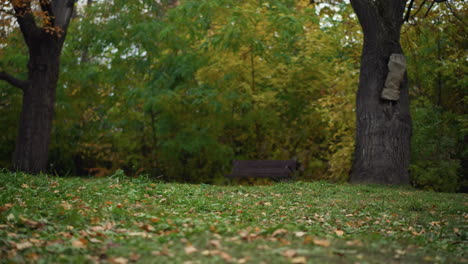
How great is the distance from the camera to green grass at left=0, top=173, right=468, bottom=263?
11.5 ft

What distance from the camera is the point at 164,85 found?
45.2 ft

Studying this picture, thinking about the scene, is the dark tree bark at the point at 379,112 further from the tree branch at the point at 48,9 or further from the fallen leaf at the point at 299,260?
the tree branch at the point at 48,9

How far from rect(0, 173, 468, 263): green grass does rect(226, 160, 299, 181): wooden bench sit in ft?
12.3

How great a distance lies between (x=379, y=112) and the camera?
9.76m

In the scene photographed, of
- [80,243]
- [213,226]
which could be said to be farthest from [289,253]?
[80,243]

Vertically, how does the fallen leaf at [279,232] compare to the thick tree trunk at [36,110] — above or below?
below

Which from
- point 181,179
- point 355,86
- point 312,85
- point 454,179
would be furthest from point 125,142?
point 454,179

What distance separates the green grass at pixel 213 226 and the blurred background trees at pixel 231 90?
5221 millimetres

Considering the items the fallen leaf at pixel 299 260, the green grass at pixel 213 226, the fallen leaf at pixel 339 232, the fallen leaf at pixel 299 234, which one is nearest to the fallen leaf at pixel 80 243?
the green grass at pixel 213 226

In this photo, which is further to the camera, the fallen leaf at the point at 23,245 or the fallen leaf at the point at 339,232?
the fallen leaf at the point at 339,232

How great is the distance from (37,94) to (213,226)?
8173 mm

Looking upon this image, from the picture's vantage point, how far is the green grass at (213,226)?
3.49 meters

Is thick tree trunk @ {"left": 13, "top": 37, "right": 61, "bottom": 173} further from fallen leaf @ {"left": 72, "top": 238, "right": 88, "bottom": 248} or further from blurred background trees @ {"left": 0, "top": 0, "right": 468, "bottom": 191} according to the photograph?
fallen leaf @ {"left": 72, "top": 238, "right": 88, "bottom": 248}

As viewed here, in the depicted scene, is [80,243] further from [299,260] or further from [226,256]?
[299,260]
